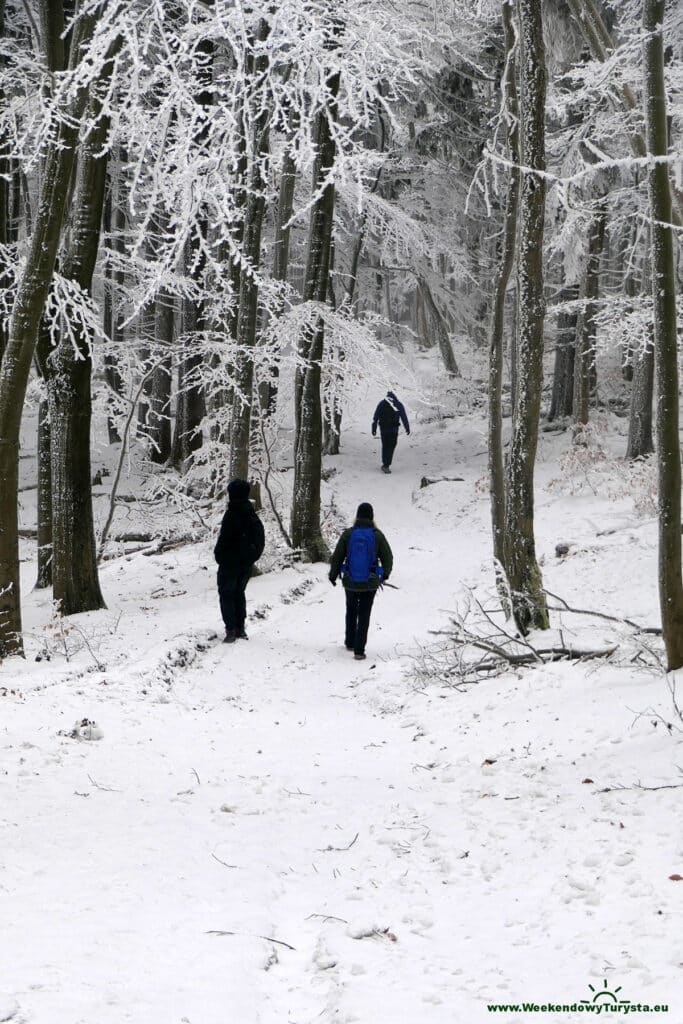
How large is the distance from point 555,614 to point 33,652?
19.5ft

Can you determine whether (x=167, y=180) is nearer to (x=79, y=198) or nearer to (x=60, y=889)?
(x=60, y=889)

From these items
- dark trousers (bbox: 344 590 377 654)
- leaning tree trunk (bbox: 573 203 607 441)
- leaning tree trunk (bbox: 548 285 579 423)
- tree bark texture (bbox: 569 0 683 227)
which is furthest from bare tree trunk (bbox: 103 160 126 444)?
tree bark texture (bbox: 569 0 683 227)

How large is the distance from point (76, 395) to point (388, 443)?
40.6ft

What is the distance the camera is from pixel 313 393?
14.0 m

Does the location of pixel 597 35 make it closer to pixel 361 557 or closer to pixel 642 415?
pixel 361 557

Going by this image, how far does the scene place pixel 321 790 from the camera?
5.43 m

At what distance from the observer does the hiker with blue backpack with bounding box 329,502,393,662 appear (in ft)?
31.7

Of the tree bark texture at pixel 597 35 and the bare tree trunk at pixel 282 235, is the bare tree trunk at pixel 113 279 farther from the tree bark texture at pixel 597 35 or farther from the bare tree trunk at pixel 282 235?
the tree bark texture at pixel 597 35

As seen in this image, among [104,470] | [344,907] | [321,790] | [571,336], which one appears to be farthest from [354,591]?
[571,336]

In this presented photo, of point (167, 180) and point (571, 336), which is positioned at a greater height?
point (571, 336)

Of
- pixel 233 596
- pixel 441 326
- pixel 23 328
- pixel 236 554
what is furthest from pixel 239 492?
pixel 441 326

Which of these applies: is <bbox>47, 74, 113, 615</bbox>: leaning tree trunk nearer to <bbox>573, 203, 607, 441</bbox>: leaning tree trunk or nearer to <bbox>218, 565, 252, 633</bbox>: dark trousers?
<bbox>218, 565, 252, 633</bbox>: dark trousers

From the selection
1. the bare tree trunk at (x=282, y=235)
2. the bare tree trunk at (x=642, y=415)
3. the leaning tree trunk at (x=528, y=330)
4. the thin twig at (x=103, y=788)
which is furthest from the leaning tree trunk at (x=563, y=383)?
the thin twig at (x=103, y=788)

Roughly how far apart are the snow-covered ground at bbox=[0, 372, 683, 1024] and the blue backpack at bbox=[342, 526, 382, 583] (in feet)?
3.30
